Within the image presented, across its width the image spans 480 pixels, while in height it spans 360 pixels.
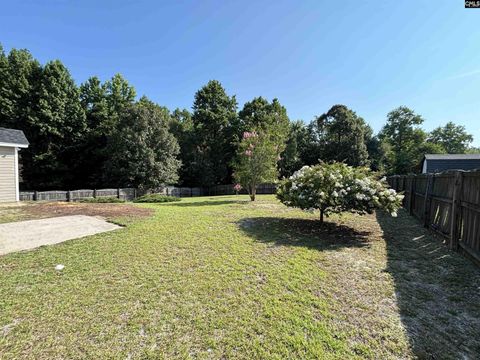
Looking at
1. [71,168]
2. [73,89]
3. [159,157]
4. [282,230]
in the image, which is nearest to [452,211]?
[282,230]

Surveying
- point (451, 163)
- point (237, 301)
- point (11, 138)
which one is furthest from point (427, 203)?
point (11, 138)

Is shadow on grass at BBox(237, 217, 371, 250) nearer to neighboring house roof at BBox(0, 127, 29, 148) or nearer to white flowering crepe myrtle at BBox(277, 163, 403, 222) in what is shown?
white flowering crepe myrtle at BBox(277, 163, 403, 222)

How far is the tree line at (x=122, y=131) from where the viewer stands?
18.5 metres

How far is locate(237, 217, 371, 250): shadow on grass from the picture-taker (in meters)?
4.97

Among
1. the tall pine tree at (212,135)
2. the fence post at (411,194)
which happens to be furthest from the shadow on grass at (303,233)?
the tall pine tree at (212,135)

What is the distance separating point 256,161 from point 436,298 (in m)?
11.2

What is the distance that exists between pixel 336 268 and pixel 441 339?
157cm

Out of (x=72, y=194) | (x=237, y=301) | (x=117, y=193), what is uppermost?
(x=237, y=301)

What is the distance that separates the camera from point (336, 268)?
12.0 ft

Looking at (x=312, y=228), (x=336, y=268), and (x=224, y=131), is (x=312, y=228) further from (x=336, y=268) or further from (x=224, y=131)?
(x=224, y=131)

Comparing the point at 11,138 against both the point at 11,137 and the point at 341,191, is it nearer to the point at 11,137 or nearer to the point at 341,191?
the point at 11,137

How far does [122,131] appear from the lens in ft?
61.6

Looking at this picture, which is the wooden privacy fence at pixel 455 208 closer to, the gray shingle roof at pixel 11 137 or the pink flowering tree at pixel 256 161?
the pink flowering tree at pixel 256 161

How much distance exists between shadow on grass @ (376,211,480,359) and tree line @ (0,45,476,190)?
1015 centimetres
